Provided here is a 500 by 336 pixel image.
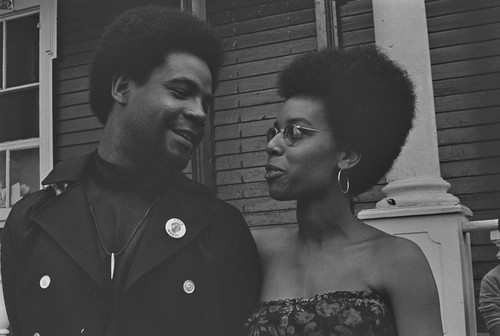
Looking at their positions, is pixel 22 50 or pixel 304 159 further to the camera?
pixel 22 50

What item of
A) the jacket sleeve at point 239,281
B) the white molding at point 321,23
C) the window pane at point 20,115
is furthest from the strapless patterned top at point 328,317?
the window pane at point 20,115

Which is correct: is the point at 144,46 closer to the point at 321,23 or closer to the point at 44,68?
the point at 321,23

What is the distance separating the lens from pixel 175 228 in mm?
1809

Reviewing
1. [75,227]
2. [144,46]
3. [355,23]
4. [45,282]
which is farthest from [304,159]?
[355,23]

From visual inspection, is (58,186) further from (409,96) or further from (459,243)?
(459,243)

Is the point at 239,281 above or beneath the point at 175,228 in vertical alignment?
beneath

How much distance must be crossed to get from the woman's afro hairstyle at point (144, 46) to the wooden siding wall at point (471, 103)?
3121mm

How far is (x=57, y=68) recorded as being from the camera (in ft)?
20.7

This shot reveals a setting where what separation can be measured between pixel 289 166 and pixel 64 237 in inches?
27.0

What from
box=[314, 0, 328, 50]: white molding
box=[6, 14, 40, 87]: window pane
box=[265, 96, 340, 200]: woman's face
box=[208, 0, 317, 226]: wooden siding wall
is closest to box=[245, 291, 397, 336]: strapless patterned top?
A: box=[265, 96, 340, 200]: woman's face

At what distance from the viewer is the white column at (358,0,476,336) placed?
11.3 feet

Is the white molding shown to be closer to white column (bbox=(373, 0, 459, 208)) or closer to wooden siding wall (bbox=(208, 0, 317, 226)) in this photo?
wooden siding wall (bbox=(208, 0, 317, 226))

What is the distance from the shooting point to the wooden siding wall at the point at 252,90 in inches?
212

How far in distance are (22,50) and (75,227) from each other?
16.3 ft
